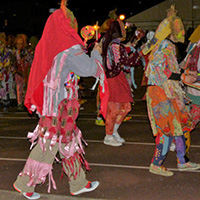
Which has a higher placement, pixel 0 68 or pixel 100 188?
pixel 0 68

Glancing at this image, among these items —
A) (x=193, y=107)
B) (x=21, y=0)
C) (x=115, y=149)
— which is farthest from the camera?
(x=21, y=0)

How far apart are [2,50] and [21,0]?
872 inches

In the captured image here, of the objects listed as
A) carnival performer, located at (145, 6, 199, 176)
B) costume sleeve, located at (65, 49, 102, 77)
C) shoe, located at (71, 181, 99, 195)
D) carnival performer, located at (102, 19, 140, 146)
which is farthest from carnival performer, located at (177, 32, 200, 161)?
costume sleeve, located at (65, 49, 102, 77)

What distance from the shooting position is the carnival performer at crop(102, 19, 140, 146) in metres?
5.65

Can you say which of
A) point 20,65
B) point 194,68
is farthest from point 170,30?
point 20,65

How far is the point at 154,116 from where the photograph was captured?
4.46 meters

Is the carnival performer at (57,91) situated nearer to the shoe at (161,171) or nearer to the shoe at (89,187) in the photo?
the shoe at (89,187)

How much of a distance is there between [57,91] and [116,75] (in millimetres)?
2299

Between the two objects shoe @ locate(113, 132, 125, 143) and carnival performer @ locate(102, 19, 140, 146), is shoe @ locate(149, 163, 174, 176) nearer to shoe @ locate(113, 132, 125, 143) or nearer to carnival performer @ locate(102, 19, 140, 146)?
carnival performer @ locate(102, 19, 140, 146)

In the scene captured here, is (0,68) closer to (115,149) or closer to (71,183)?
(115,149)

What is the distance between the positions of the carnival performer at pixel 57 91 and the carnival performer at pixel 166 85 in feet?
Answer: 2.90

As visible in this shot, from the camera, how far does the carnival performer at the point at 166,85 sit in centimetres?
425

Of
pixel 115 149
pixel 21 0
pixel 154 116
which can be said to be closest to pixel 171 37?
pixel 154 116

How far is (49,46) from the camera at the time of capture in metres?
3.64
